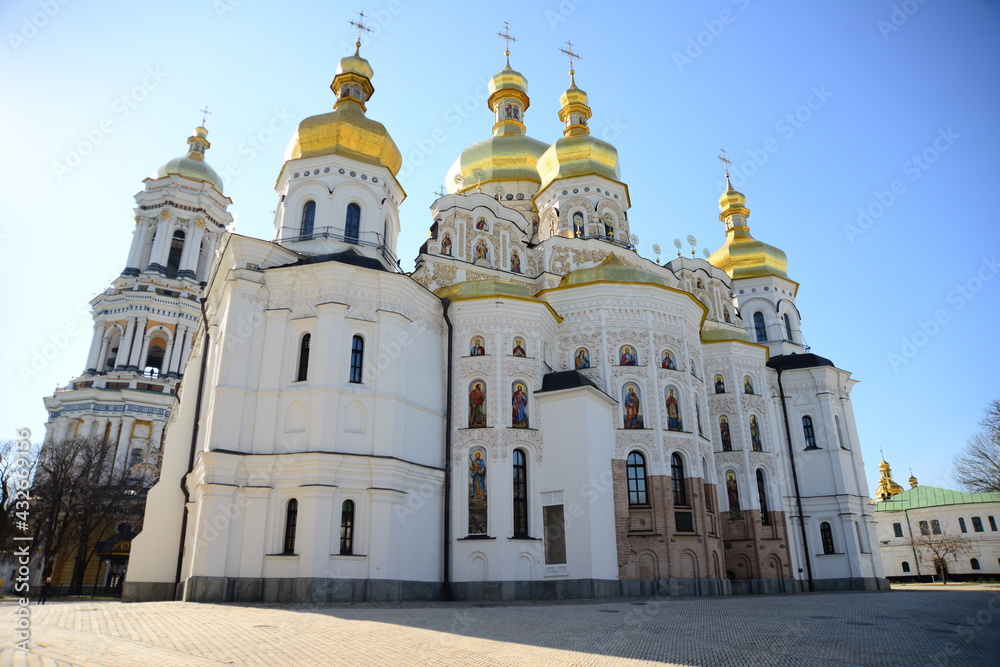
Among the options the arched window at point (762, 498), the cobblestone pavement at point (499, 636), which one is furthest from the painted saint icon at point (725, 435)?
the cobblestone pavement at point (499, 636)

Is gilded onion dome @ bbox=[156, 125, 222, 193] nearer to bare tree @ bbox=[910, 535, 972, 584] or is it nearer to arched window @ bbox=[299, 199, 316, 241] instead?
arched window @ bbox=[299, 199, 316, 241]

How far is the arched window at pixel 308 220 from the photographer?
21.8 metres

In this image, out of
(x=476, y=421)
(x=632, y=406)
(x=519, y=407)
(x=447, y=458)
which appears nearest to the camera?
(x=447, y=458)

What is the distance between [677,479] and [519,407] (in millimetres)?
5455

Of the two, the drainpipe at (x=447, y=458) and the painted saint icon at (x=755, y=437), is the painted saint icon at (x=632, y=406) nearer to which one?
the drainpipe at (x=447, y=458)

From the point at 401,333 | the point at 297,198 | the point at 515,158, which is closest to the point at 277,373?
the point at 401,333

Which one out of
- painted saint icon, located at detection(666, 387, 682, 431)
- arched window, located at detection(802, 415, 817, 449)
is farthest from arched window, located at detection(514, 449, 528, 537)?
arched window, located at detection(802, 415, 817, 449)

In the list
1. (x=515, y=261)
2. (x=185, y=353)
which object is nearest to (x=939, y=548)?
(x=515, y=261)

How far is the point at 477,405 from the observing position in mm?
20047

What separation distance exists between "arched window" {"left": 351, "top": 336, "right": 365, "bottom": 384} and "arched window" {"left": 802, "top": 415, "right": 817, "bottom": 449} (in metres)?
19.7

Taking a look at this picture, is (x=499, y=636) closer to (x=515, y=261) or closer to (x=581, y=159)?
(x=515, y=261)

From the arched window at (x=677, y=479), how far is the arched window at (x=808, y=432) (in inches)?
398

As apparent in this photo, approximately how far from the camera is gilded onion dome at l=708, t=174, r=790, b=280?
113 ft

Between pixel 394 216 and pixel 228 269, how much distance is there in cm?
640
